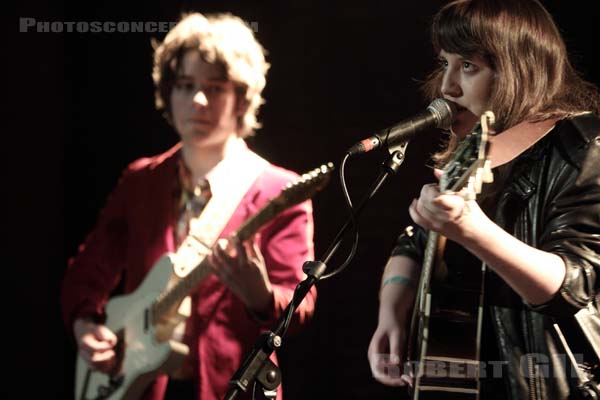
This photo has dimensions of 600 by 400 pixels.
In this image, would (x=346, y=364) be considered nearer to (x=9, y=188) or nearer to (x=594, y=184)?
(x=594, y=184)

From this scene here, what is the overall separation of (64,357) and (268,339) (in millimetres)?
1656

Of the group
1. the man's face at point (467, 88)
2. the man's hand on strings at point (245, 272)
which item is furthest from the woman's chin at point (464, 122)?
the man's hand on strings at point (245, 272)

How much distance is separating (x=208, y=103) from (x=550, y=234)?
4.51 feet

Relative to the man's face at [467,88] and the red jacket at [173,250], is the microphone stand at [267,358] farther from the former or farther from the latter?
the red jacket at [173,250]

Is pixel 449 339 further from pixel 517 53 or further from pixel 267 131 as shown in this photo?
pixel 267 131

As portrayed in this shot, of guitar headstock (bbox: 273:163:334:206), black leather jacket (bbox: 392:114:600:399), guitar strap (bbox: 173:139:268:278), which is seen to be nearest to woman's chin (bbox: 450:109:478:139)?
black leather jacket (bbox: 392:114:600:399)

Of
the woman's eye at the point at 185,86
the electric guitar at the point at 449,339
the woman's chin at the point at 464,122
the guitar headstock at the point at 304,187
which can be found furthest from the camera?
the woman's eye at the point at 185,86

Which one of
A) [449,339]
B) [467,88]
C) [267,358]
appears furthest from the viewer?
[467,88]

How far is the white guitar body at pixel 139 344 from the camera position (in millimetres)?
2541

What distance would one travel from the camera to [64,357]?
9.93 ft

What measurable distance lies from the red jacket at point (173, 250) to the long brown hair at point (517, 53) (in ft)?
2.81

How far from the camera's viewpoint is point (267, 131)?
8.95 ft

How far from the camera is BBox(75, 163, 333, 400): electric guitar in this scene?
2.51m

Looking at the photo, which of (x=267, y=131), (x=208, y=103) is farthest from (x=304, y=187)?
(x=208, y=103)
